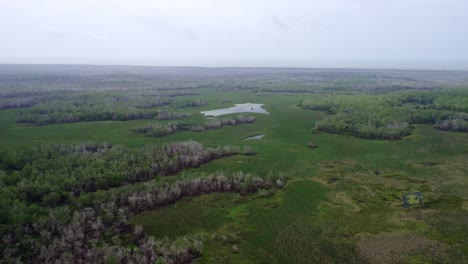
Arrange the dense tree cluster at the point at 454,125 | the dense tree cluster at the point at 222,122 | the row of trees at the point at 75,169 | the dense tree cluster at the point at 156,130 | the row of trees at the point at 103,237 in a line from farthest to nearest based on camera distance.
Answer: the dense tree cluster at the point at 222,122 → the dense tree cluster at the point at 156,130 → the dense tree cluster at the point at 454,125 → the row of trees at the point at 75,169 → the row of trees at the point at 103,237

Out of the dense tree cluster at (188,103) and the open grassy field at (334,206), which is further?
the dense tree cluster at (188,103)

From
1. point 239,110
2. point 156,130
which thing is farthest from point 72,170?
point 239,110

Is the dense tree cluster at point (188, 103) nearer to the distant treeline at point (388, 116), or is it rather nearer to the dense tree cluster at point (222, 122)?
the dense tree cluster at point (222, 122)

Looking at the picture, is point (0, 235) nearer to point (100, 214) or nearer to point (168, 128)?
point (100, 214)

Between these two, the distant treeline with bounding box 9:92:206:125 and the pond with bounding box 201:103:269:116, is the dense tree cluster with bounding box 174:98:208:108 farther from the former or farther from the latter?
the pond with bounding box 201:103:269:116

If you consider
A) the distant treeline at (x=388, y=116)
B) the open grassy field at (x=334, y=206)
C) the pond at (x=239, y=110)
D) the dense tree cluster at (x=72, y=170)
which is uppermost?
the distant treeline at (x=388, y=116)

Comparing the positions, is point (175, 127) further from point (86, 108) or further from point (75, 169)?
point (86, 108)

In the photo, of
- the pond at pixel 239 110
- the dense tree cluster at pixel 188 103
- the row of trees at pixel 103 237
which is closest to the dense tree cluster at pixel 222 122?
the pond at pixel 239 110
